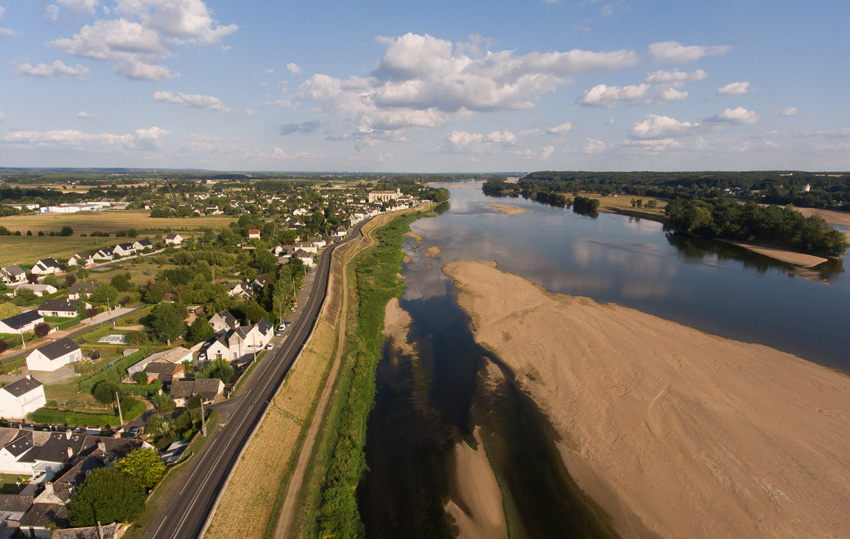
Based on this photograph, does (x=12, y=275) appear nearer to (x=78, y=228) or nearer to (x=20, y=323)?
(x=20, y=323)

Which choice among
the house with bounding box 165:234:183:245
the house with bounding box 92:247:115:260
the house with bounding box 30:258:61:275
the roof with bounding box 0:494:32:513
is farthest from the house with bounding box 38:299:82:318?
the house with bounding box 165:234:183:245

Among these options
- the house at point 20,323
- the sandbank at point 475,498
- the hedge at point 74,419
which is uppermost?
the house at point 20,323

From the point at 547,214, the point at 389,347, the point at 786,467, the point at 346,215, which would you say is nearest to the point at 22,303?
the point at 389,347

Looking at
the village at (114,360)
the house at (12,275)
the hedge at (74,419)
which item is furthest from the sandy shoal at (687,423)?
the house at (12,275)

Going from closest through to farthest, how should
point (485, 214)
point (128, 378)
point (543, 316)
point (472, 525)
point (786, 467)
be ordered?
point (472, 525)
point (786, 467)
point (128, 378)
point (543, 316)
point (485, 214)

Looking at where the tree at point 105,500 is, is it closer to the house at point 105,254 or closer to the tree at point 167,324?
the tree at point 167,324

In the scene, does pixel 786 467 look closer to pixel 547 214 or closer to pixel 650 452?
pixel 650 452
